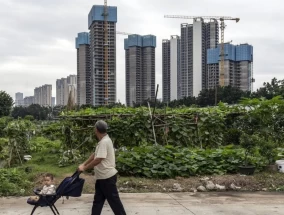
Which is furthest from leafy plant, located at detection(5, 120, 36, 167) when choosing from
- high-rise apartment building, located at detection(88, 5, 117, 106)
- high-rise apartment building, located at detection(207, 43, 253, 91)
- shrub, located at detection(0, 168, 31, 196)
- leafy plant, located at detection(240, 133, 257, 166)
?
high-rise apartment building, located at detection(207, 43, 253, 91)

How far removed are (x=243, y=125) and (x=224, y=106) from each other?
1089 mm

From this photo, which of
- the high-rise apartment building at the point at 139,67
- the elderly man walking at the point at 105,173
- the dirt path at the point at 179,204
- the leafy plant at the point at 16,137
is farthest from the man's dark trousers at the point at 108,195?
the high-rise apartment building at the point at 139,67

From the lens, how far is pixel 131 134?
9953 millimetres

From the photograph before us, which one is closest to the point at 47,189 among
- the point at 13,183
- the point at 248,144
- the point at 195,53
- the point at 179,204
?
the point at 179,204

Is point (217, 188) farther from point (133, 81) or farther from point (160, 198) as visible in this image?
point (133, 81)

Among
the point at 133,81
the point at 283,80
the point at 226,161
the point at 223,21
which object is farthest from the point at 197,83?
the point at 226,161

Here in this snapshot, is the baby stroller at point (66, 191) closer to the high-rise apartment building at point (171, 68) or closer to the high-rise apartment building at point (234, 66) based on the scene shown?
the high-rise apartment building at point (171, 68)

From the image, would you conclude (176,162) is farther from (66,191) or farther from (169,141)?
(66,191)

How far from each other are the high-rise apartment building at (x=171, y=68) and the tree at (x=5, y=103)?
20.1 metres

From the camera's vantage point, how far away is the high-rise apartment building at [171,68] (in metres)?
51.8

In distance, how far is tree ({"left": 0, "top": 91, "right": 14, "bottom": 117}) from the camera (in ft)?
122

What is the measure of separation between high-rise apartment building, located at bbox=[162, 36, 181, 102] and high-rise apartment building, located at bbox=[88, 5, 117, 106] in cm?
780

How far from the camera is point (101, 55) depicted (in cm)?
5088

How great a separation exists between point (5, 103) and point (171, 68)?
2516cm
